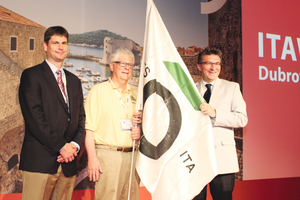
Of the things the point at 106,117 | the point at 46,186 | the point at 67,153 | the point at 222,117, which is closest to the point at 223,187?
the point at 222,117

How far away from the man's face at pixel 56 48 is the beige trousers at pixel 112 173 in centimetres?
75

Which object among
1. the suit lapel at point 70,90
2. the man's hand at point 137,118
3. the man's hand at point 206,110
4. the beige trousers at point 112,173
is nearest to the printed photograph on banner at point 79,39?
the suit lapel at point 70,90

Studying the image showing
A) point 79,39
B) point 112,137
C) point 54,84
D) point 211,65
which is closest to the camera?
point 54,84

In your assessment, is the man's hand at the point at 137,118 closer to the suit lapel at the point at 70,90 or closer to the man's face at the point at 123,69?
Result: the man's face at the point at 123,69

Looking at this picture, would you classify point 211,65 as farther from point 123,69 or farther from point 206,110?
point 123,69

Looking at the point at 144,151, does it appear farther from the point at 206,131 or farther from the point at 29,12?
the point at 29,12

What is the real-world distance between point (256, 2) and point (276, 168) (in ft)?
7.53

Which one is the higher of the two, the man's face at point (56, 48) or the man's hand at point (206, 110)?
the man's face at point (56, 48)

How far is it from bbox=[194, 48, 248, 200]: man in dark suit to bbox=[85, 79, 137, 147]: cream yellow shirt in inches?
25.0

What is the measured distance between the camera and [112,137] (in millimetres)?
1937

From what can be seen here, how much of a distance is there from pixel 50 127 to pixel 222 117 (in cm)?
122

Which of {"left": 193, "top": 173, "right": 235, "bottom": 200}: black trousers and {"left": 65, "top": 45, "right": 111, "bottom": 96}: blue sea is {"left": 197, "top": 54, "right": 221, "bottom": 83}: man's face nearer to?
{"left": 193, "top": 173, "right": 235, "bottom": 200}: black trousers

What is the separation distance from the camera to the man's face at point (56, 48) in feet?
6.28

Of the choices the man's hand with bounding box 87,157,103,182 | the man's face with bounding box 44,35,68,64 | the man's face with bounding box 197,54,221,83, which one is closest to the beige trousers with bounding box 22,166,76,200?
the man's hand with bounding box 87,157,103,182
